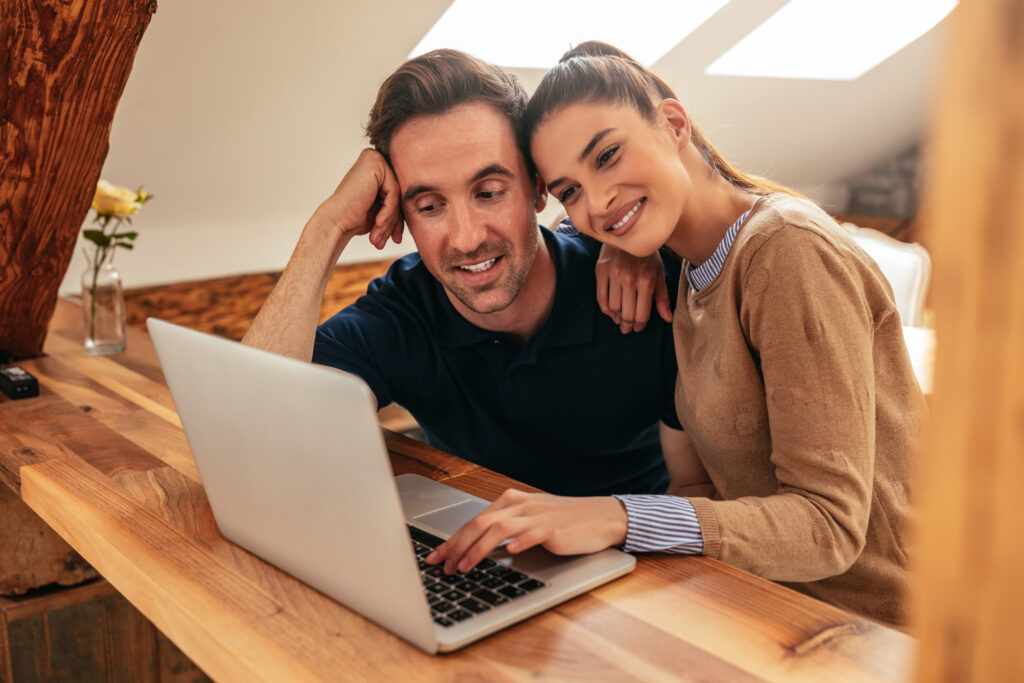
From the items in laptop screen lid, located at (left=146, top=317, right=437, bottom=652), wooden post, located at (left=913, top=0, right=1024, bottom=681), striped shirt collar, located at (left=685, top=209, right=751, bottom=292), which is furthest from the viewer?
striped shirt collar, located at (left=685, top=209, right=751, bottom=292)

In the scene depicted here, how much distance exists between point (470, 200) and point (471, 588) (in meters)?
0.71

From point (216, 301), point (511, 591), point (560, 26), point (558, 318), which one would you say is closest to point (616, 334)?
point (558, 318)

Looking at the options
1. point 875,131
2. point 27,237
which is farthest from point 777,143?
point 27,237

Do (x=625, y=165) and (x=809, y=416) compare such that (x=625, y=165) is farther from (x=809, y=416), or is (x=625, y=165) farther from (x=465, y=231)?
(x=809, y=416)

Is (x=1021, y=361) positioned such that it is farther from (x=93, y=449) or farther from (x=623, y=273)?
(x=93, y=449)

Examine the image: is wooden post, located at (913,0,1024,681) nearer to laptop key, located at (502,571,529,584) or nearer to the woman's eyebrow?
laptop key, located at (502,571,529,584)

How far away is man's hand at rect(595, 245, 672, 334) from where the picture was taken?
4.39ft

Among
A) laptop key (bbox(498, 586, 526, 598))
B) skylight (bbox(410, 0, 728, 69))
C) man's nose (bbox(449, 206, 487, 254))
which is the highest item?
skylight (bbox(410, 0, 728, 69))

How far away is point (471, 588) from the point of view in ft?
2.56

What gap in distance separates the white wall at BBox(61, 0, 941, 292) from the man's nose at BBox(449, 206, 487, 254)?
88 cm

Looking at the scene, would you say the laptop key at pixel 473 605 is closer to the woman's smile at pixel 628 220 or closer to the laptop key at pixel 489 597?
the laptop key at pixel 489 597

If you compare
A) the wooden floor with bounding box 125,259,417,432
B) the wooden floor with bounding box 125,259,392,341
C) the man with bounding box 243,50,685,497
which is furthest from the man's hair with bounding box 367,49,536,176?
the wooden floor with bounding box 125,259,392,341

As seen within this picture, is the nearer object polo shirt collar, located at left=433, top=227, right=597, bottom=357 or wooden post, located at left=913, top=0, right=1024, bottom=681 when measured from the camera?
wooden post, located at left=913, top=0, right=1024, bottom=681

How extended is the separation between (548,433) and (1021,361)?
45.9 inches
